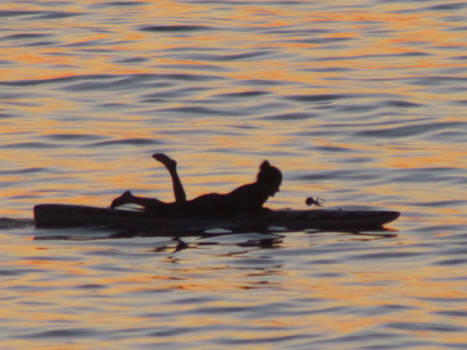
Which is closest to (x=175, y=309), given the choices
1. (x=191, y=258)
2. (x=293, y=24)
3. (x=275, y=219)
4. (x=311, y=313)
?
(x=311, y=313)

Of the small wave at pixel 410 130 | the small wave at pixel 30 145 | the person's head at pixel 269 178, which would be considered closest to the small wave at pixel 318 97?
the small wave at pixel 410 130

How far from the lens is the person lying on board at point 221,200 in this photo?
20.7m

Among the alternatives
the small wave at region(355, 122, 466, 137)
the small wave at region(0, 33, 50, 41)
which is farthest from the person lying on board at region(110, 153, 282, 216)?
the small wave at region(0, 33, 50, 41)

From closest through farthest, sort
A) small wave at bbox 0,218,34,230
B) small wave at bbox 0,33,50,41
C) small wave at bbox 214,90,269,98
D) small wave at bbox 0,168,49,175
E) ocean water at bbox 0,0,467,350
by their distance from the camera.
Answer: ocean water at bbox 0,0,467,350
small wave at bbox 0,218,34,230
small wave at bbox 0,168,49,175
small wave at bbox 214,90,269,98
small wave at bbox 0,33,50,41

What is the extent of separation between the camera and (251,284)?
18.3 m

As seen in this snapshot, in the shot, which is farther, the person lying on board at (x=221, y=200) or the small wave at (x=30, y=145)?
the small wave at (x=30, y=145)

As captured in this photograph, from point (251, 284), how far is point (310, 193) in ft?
19.9

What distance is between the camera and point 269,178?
2061 centimetres

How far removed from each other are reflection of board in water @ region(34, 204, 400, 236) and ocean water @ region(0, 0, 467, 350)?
0.59ft

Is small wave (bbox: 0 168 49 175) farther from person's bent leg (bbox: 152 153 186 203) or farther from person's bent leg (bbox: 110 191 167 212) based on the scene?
person's bent leg (bbox: 152 153 186 203)

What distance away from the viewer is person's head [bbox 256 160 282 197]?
2058 cm

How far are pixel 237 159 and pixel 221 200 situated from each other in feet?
17.8

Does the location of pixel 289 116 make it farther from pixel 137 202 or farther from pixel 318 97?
pixel 137 202

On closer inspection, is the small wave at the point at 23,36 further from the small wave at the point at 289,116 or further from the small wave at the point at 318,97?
the small wave at the point at 289,116
